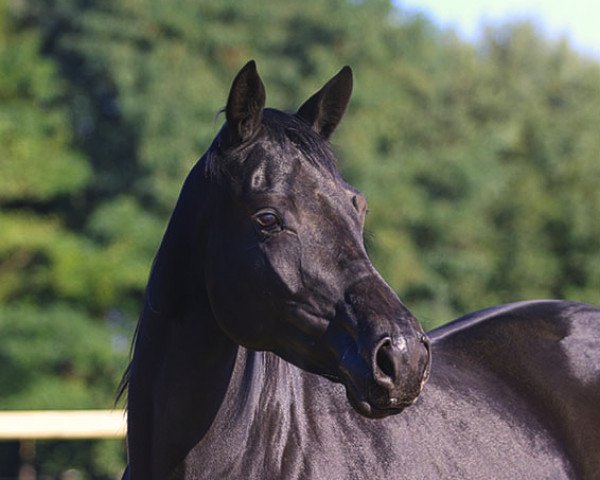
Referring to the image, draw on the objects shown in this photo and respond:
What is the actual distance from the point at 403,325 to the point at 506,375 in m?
1.69

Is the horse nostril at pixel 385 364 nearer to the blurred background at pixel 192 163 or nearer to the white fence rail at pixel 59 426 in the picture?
the white fence rail at pixel 59 426

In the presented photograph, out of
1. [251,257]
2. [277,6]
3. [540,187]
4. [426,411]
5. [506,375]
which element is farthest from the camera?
[540,187]

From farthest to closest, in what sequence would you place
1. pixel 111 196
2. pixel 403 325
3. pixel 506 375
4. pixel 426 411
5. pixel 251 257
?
pixel 111 196, pixel 506 375, pixel 426 411, pixel 251 257, pixel 403 325

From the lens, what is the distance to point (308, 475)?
11.2 ft

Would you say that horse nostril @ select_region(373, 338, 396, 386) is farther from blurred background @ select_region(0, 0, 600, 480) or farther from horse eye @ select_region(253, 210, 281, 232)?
blurred background @ select_region(0, 0, 600, 480)

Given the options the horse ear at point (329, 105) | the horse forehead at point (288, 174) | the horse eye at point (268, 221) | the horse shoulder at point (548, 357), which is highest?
the horse ear at point (329, 105)

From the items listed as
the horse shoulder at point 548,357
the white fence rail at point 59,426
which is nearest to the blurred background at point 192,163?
the white fence rail at point 59,426

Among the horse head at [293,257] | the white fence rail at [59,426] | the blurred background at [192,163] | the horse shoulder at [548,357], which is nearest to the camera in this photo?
the horse head at [293,257]

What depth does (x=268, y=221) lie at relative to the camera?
322 centimetres

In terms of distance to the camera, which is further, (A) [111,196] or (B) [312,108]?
(A) [111,196]

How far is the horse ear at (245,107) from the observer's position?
3338 mm

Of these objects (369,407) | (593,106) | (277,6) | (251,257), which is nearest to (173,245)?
(251,257)

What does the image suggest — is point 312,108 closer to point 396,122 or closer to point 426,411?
point 426,411

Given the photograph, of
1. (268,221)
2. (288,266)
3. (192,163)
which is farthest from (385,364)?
(192,163)
